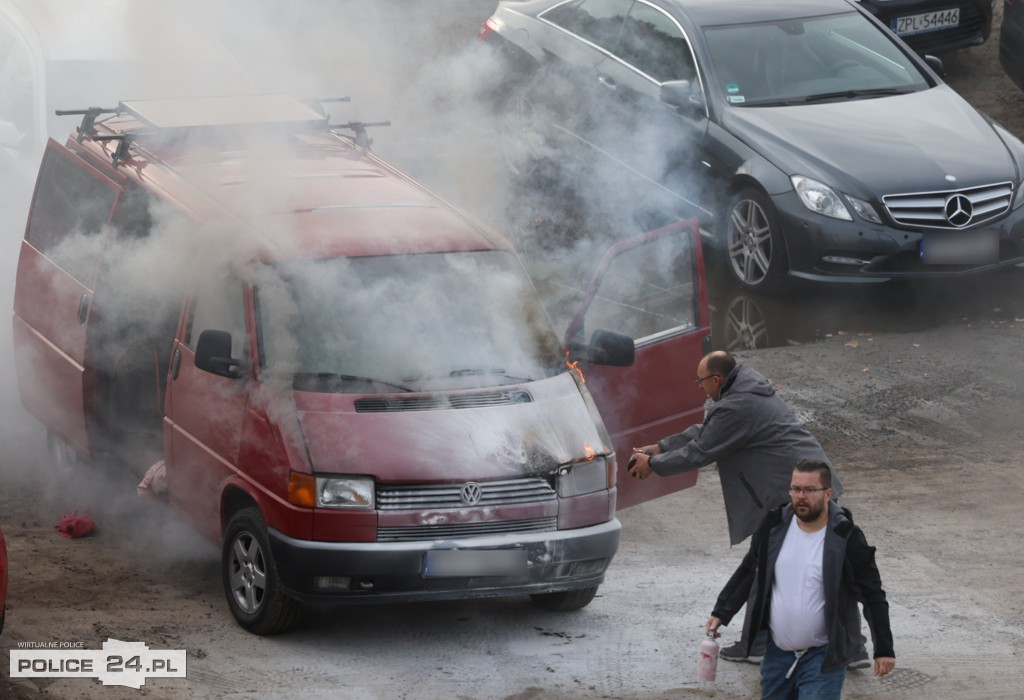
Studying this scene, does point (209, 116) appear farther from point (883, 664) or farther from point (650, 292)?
point (883, 664)

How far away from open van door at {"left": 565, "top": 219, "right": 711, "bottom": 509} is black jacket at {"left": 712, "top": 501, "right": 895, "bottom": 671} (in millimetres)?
2083

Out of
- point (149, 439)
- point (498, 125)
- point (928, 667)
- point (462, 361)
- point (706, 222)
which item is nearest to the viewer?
point (928, 667)

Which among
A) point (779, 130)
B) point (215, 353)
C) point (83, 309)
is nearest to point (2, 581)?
point (215, 353)

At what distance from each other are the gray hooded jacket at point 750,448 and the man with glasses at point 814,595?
3.62 ft

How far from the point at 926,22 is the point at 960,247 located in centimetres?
481

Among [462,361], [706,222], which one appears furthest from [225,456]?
[706,222]

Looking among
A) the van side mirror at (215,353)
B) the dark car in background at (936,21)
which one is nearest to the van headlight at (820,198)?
the dark car in background at (936,21)

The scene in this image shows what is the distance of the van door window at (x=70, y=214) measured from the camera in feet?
25.6

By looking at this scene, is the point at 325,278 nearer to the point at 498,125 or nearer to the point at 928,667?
the point at 928,667

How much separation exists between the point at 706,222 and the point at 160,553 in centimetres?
502

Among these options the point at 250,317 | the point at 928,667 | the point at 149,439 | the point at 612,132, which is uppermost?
the point at 612,132

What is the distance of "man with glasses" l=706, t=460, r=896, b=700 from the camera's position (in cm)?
509

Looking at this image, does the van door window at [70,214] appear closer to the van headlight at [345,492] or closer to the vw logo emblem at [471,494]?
the van headlight at [345,492]

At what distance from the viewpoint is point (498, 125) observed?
1244 cm
